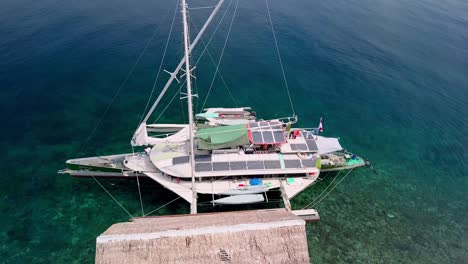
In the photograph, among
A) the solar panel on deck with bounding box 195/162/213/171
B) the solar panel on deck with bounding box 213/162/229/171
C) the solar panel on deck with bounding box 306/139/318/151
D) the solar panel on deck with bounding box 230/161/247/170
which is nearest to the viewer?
the solar panel on deck with bounding box 195/162/213/171

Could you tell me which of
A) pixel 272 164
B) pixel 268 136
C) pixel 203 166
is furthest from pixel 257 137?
pixel 203 166

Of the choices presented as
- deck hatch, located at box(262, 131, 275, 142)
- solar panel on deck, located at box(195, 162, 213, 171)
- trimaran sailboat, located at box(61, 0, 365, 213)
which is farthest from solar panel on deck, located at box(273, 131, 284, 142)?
solar panel on deck, located at box(195, 162, 213, 171)

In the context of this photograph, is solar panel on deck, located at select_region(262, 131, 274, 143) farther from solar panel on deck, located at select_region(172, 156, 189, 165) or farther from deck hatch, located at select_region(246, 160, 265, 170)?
solar panel on deck, located at select_region(172, 156, 189, 165)

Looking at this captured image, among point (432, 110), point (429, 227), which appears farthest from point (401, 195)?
point (432, 110)

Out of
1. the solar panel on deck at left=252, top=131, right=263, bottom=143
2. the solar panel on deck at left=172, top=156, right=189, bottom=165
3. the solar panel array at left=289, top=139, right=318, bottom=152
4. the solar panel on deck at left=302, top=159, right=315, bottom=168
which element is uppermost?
the solar panel on deck at left=252, top=131, right=263, bottom=143

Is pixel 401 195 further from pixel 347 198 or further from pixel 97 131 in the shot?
pixel 97 131

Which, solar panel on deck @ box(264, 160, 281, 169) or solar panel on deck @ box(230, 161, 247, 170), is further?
solar panel on deck @ box(264, 160, 281, 169)

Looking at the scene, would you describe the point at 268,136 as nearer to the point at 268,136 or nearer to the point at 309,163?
the point at 268,136

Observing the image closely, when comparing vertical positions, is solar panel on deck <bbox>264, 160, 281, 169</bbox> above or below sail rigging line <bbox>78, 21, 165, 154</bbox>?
below
